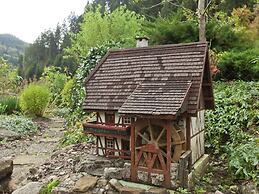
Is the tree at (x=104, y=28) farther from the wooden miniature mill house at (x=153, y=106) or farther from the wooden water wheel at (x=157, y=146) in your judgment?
the wooden water wheel at (x=157, y=146)

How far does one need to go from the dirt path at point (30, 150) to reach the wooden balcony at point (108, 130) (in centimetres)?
249

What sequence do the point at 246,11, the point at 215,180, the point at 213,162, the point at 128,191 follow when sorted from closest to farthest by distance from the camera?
the point at 128,191 < the point at 215,180 < the point at 213,162 < the point at 246,11

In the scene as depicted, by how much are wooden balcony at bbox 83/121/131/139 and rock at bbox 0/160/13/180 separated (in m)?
3.12

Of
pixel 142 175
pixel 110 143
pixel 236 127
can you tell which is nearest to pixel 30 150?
pixel 110 143

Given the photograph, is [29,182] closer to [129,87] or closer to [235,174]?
[129,87]

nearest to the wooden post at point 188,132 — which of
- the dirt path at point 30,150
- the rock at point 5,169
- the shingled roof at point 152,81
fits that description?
the shingled roof at point 152,81

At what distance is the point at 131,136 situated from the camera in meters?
7.61

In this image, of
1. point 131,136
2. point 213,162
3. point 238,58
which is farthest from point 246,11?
point 131,136

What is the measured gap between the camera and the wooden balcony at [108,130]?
7.93 m

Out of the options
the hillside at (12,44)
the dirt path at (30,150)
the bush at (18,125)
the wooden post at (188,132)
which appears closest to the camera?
the wooden post at (188,132)

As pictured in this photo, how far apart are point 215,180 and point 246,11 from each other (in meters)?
18.1

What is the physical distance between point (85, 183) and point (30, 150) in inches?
255

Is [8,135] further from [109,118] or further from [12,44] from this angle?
[12,44]

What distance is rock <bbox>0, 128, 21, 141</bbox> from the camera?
49.1 feet
